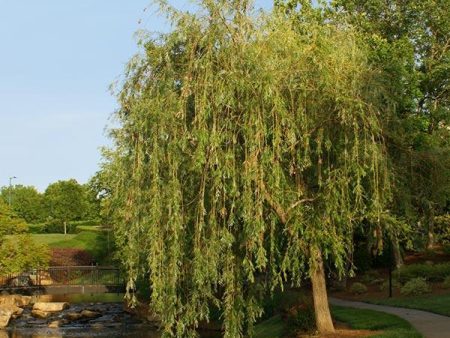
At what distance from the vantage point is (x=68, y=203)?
85.6m

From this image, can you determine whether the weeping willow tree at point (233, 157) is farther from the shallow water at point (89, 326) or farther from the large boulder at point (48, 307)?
the large boulder at point (48, 307)

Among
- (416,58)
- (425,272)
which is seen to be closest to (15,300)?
(425,272)

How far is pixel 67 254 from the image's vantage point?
54375 mm

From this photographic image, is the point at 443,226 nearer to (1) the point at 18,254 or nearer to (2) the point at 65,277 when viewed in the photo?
(1) the point at 18,254

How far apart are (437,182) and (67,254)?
4347 cm

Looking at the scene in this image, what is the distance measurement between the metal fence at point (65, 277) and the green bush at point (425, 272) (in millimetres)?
20235

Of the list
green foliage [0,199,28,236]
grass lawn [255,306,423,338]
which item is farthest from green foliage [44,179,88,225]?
grass lawn [255,306,423,338]

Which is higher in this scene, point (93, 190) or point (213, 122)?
point (93, 190)

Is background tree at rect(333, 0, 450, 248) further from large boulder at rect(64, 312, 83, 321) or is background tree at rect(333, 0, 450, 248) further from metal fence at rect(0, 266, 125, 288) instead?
metal fence at rect(0, 266, 125, 288)

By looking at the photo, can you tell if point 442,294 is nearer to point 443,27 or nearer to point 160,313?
point 160,313

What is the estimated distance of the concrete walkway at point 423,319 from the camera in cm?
1439

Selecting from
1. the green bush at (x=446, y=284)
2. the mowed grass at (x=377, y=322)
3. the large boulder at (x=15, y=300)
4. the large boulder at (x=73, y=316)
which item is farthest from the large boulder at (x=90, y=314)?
the green bush at (x=446, y=284)

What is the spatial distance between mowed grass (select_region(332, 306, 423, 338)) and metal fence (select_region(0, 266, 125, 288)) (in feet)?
77.3

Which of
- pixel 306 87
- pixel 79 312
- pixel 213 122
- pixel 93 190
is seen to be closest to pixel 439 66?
pixel 306 87
